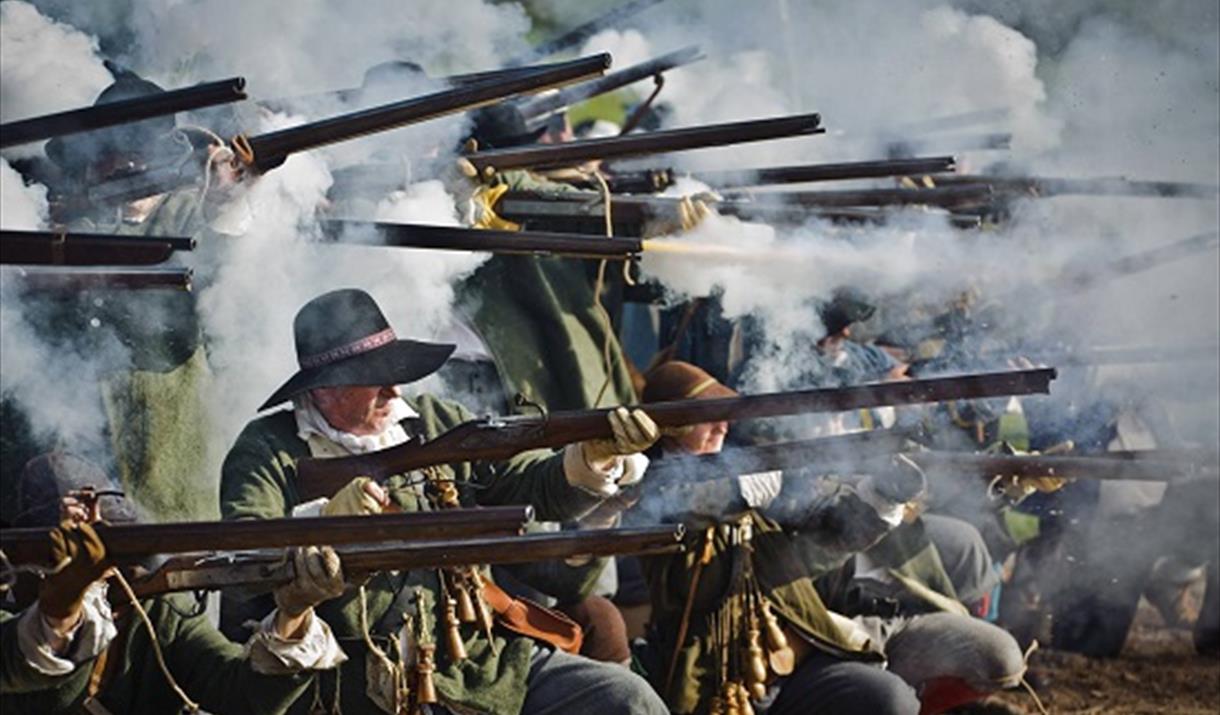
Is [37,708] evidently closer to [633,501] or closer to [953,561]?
[633,501]

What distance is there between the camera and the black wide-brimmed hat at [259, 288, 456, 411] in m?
4.88

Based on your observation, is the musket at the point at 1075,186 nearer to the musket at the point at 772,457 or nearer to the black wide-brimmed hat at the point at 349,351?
the musket at the point at 772,457

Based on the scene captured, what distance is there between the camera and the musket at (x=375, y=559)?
3975 millimetres

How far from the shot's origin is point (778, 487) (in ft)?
19.4

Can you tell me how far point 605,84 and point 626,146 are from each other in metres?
1.72

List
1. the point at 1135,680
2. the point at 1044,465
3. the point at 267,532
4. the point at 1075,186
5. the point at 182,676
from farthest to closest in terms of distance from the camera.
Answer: the point at 1135,680 < the point at 1075,186 < the point at 1044,465 < the point at 182,676 < the point at 267,532

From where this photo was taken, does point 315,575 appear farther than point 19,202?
No

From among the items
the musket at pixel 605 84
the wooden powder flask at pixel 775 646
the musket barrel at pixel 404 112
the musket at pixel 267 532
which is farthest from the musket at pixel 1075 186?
the musket at pixel 267 532

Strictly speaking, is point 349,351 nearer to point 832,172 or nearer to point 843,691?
point 843,691

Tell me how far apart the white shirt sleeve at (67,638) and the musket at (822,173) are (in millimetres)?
3380

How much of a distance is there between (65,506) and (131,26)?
182 centimetres

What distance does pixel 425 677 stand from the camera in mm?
4598

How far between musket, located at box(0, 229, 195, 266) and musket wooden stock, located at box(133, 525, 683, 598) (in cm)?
64

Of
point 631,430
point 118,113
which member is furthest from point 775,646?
point 118,113
